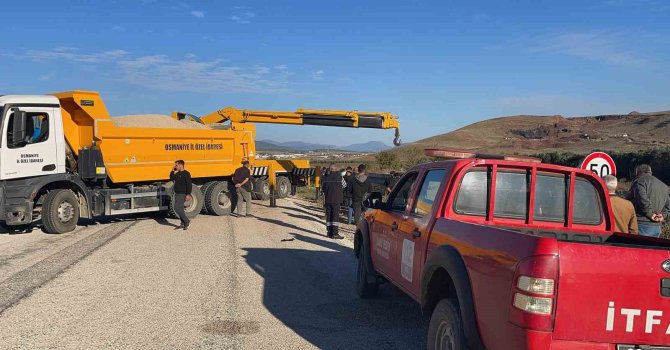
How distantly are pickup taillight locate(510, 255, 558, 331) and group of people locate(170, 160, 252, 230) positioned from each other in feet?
38.2

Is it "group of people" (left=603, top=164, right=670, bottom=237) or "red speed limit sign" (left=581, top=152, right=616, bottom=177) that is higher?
"red speed limit sign" (left=581, top=152, right=616, bottom=177)

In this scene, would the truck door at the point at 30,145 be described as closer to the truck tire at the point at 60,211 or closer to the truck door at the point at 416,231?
the truck tire at the point at 60,211

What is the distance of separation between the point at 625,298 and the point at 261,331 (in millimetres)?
3686

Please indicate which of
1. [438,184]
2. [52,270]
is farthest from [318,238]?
[438,184]

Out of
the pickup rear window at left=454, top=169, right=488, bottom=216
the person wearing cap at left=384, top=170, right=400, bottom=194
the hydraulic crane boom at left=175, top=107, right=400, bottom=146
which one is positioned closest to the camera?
the pickup rear window at left=454, top=169, right=488, bottom=216

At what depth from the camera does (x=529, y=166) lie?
518 cm

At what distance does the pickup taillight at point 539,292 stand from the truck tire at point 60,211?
1203cm

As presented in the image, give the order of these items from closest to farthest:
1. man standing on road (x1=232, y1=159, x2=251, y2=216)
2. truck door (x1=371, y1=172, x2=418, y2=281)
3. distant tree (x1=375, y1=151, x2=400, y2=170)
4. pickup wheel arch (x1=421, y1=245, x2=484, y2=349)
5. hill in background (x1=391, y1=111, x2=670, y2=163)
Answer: pickup wheel arch (x1=421, y1=245, x2=484, y2=349), truck door (x1=371, y1=172, x2=418, y2=281), man standing on road (x1=232, y1=159, x2=251, y2=216), distant tree (x1=375, y1=151, x2=400, y2=170), hill in background (x1=391, y1=111, x2=670, y2=163)

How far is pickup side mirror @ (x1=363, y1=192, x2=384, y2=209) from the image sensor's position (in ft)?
22.2

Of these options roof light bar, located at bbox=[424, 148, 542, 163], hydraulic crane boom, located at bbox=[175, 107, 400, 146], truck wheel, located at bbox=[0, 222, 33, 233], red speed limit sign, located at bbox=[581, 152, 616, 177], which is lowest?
truck wheel, located at bbox=[0, 222, 33, 233]

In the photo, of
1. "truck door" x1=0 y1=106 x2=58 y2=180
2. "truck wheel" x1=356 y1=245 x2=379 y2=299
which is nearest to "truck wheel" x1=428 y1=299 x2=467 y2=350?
"truck wheel" x1=356 y1=245 x2=379 y2=299

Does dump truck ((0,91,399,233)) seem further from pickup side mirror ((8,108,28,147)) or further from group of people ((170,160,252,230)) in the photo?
group of people ((170,160,252,230))

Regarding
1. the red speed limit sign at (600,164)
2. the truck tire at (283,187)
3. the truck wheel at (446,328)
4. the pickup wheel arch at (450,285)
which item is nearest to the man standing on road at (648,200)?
the red speed limit sign at (600,164)

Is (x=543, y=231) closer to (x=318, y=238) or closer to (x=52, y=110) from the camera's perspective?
(x=318, y=238)
